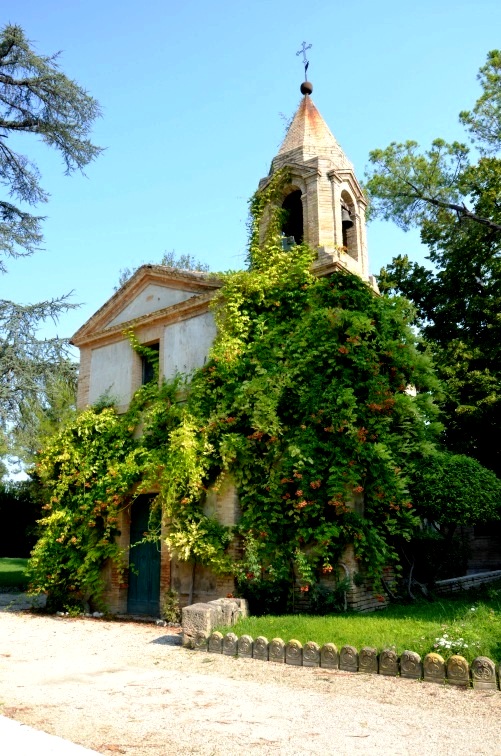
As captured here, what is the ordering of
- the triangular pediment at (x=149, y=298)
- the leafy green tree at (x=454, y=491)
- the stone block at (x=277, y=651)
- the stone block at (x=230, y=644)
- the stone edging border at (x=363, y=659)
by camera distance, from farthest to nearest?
the triangular pediment at (x=149, y=298) < the leafy green tree at (x=454, y=491) < the stone block at (x=230, y=644) < the stone block at (x=277, y=651) < the stone edging border at (x=363, y=659)

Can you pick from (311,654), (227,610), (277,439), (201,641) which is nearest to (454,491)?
(277,439)

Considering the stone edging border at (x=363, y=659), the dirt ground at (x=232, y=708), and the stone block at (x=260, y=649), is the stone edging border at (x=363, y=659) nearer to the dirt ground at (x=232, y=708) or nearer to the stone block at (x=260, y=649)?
the stone block at (x=260, y=649)

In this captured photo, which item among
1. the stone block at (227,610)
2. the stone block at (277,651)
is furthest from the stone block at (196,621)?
the stone block at (277,651)

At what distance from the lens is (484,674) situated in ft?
18.7

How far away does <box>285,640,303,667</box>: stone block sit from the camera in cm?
706

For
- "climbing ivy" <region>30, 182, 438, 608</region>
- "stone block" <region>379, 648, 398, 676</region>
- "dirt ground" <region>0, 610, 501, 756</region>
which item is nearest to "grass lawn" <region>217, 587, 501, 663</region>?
"stone block" <region>379, 648, 398, 676</region>

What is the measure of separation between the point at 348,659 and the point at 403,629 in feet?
3.46

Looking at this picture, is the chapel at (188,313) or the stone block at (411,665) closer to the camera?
the stone block at (411,665)

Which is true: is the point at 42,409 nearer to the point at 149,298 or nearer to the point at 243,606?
the point at 149,298

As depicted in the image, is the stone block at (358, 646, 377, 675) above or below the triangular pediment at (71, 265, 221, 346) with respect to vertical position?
below

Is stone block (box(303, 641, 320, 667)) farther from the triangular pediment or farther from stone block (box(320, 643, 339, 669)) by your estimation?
the triangular pediment

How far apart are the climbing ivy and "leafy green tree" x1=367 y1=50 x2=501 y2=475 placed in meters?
7.41

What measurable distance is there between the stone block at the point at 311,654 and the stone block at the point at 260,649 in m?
0.59

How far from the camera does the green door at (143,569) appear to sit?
12680 mm
